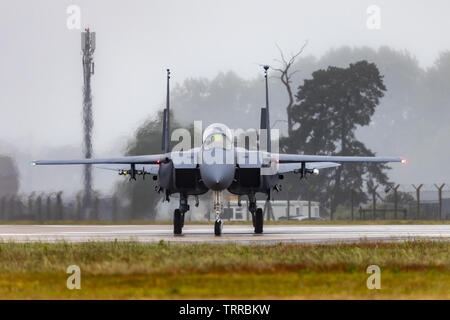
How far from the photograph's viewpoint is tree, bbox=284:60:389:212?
277 ft

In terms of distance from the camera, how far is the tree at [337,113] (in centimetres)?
8431

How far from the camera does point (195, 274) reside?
49.5 feet

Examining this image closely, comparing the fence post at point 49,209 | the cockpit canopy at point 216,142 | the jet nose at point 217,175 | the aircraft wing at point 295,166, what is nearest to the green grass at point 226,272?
the jet nose at point 217,175

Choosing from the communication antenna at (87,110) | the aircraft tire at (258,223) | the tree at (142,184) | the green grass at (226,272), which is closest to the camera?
the green grass at (226,272)

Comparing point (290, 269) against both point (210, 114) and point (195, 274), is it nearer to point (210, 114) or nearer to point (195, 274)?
point (195, 274)

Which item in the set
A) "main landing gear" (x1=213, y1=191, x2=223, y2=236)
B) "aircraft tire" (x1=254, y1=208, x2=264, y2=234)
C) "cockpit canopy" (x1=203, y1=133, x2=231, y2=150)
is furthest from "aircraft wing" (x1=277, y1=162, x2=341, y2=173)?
"cockpit canopy" (x1=203, y1=133, x2=231, y2=150)

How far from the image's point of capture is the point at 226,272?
15367mm

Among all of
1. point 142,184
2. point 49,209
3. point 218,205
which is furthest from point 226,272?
point 142,184

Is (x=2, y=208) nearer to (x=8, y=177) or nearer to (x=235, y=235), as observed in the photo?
(x=8, y=177)

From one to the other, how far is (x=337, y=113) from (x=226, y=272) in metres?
71.2

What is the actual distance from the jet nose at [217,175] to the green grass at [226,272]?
25.6 ft

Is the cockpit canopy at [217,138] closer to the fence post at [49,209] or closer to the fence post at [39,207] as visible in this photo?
the fence post at [49,209]
